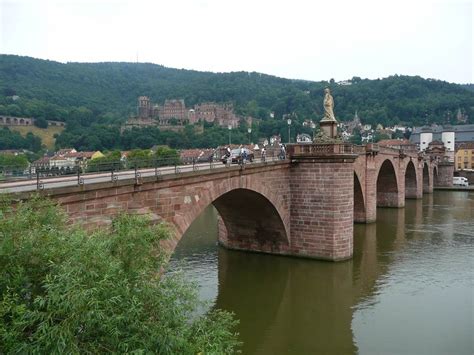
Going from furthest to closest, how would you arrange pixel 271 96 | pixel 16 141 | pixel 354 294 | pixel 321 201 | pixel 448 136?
pixel 271 96 < pixel 448 136 < pixel 16 141 < pixel 321 201 < pixel 354 294

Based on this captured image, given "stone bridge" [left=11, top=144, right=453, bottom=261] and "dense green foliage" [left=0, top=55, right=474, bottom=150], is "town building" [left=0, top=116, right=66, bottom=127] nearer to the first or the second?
"dense green foliage" [left=0, top=55, right=474, bottom=150]

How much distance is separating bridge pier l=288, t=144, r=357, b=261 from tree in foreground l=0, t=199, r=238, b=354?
1737 centimetres

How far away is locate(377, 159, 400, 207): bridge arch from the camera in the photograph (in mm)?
50031

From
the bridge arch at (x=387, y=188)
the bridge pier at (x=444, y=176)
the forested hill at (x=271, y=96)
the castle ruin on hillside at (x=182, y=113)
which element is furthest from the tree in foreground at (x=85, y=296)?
the castle ruin on hillside at (x=182, y=113)

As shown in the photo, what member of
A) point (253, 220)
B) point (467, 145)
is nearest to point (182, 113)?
point (467, 145)

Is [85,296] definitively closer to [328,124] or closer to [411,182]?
[328,124]

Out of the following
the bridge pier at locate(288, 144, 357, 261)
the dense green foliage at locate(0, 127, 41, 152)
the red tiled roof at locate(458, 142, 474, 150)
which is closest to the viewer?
the bridge pier at locate(288, 144, 357, 261)

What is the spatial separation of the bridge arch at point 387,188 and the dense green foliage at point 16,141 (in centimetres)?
5564

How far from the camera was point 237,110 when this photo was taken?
609 feet

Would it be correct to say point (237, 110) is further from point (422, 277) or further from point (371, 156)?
point (422, 277)

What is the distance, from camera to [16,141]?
77.9 m

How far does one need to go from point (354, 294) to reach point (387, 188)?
106 ft

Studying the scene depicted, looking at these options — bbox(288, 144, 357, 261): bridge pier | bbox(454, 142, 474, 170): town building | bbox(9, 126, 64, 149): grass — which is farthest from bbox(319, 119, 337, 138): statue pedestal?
bbox(454, 142, 474, 170): town building

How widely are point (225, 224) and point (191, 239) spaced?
4.98 m
